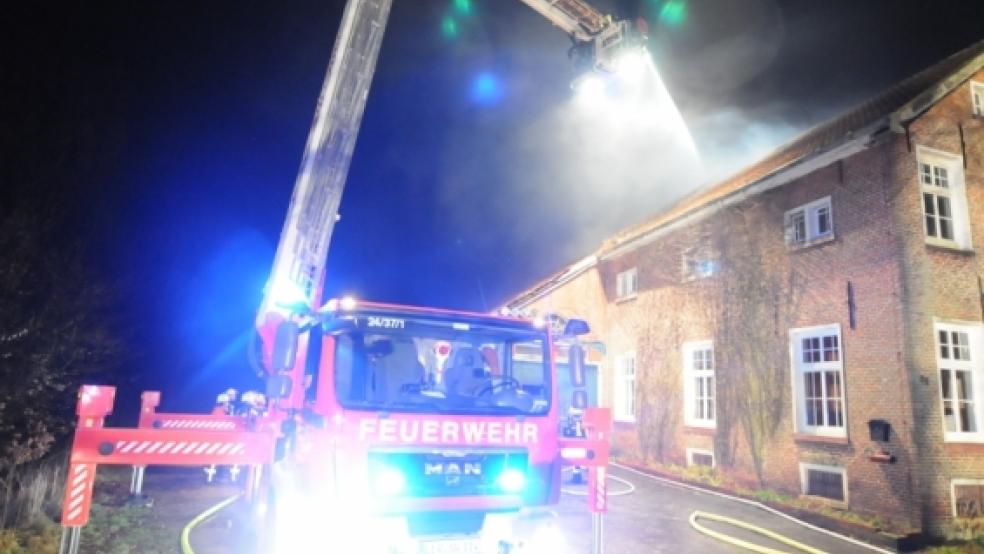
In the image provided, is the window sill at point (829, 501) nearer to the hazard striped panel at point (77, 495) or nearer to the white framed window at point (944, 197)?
the white framed window at point (944, 197)

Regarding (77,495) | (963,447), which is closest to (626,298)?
(963,447)

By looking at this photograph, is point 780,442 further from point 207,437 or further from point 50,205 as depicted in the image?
point 50,205

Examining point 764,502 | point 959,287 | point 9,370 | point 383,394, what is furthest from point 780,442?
point 9,370

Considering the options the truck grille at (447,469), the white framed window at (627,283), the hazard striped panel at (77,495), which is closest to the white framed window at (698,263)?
the white framed window at (627,283)

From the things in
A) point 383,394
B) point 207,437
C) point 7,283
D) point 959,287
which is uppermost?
point 959,287

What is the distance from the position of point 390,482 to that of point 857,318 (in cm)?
944

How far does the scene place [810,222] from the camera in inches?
462

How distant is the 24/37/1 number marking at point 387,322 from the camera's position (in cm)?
444

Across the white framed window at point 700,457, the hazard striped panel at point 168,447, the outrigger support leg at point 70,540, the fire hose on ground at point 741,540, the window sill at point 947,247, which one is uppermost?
the window sill at point 947,247

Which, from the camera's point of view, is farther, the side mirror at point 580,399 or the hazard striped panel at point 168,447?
the side mirror at point 580,399

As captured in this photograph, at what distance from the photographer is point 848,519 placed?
31.1 ft

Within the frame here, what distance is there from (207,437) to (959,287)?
11.7 m

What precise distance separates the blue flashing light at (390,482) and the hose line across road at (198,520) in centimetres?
325

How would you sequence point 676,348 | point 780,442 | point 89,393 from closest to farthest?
1. point 89,393
2. point 780,442
3. point 676,348
